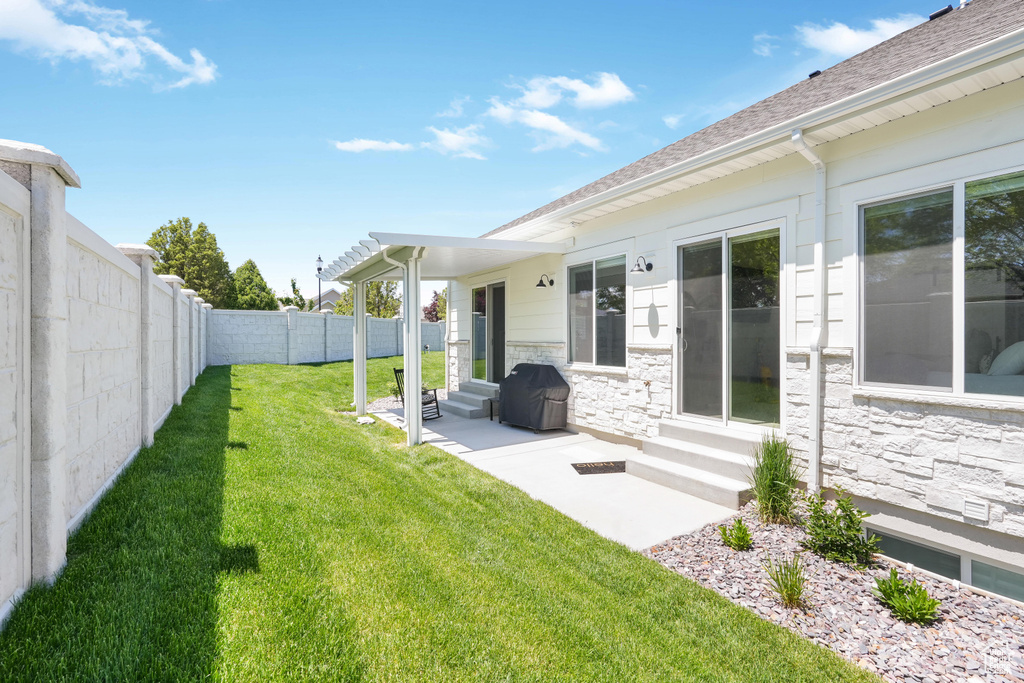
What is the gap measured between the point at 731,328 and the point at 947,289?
5.96 feet

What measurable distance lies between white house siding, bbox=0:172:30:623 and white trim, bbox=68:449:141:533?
77 centimetres

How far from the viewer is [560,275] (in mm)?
7660

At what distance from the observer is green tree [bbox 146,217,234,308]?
23.2m

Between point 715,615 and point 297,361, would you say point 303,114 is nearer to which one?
point 297,361

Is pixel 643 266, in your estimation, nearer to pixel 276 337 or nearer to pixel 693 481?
pixel 693 481

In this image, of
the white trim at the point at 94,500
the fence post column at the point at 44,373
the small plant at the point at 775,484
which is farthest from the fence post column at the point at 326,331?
the small plant at the point at 775,484

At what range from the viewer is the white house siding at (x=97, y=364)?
279 centimetres

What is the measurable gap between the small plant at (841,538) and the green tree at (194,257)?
85.7ft

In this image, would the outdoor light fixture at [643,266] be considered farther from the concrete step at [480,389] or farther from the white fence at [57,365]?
the white fence at [57,365]

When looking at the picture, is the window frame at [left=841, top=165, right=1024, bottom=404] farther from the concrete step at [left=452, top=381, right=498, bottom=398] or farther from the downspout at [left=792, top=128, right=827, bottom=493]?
the concrete step at [left=452, top=381, right=498, bottom=398]

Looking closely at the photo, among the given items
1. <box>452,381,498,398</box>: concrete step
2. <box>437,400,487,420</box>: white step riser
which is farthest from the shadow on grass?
<box>452,381,498,398</box>: concrete step

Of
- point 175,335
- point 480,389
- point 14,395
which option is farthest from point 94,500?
point 480,389

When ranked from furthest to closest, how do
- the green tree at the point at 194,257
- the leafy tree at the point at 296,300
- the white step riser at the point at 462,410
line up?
→ the leafy tree at the point at 296,300 → the green tree at the point at 194,257 → the white step riser at the point at 462,410

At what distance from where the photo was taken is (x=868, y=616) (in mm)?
2701
